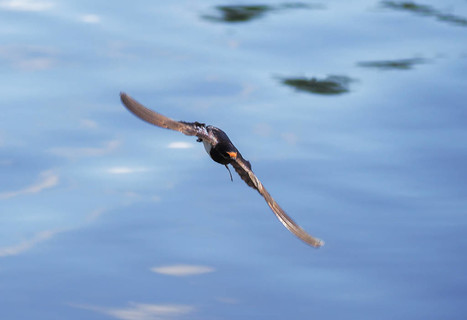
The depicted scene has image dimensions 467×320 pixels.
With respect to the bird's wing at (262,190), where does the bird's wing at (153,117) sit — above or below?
above

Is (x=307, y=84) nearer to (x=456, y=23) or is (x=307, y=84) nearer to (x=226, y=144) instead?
(x=456, y=23)

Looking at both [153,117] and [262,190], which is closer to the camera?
[153,117]

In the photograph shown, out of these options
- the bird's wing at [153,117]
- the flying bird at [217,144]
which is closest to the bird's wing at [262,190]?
the flying bird at [217,144]

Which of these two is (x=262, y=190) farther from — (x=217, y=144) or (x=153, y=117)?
(x=153, y=117)

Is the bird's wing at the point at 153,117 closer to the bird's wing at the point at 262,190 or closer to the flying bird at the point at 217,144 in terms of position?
the flying bird at the point at 217,144

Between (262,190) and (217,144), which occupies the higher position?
(217,144)

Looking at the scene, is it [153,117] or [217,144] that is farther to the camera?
[217,144]

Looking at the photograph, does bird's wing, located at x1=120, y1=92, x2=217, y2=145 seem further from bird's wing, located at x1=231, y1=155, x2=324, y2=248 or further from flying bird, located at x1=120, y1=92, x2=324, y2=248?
bird's wing, located at x1=231, y1=155, x2=324, y2=248

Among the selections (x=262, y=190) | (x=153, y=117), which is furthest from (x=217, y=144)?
(x=153, y=117)

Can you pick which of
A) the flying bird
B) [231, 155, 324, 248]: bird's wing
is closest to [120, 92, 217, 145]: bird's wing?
the flying bird
